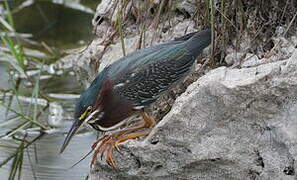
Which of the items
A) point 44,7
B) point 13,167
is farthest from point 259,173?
point 44,7

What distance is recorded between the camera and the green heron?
4758 mm

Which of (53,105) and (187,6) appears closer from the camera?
(187,6)

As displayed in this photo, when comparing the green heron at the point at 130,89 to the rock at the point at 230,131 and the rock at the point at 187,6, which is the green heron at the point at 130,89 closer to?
the rock at the point at 230,131

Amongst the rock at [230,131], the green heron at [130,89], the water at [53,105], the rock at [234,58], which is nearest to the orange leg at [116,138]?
the green heron at [130,89]

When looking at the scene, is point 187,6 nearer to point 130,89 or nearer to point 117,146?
point 130,89

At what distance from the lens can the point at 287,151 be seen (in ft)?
14.0

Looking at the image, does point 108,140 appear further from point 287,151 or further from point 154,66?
point 287,151

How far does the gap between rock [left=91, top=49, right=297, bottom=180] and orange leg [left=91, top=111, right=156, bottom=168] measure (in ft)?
0.33

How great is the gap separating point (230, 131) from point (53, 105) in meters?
2.85

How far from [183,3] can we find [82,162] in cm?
131

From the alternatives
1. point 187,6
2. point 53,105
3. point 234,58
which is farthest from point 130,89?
point 53,105

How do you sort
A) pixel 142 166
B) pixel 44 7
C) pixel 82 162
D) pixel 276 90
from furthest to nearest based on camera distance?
pixel 44 7 < pixel 82 162 < pixel 142 166 < pixel 276 90

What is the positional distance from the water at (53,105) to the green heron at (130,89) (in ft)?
2.71

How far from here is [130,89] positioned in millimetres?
4797
